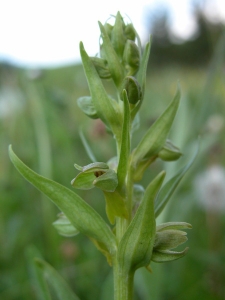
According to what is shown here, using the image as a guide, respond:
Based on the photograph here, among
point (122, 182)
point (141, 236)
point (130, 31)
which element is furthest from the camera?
point (130, 31)

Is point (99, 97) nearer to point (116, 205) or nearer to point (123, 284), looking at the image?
point (116, 205)


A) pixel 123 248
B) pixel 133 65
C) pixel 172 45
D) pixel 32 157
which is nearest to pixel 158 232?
pixel 123 248

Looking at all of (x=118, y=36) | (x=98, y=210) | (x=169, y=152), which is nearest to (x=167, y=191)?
(x=169, y=152)

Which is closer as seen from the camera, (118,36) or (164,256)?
(164,256)

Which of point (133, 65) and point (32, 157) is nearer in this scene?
point (133, 65)

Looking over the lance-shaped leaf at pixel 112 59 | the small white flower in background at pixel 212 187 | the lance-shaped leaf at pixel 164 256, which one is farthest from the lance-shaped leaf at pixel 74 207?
the small white flower in background at pixel 212 187

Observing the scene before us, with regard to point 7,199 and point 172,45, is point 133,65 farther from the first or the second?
point 172,45
